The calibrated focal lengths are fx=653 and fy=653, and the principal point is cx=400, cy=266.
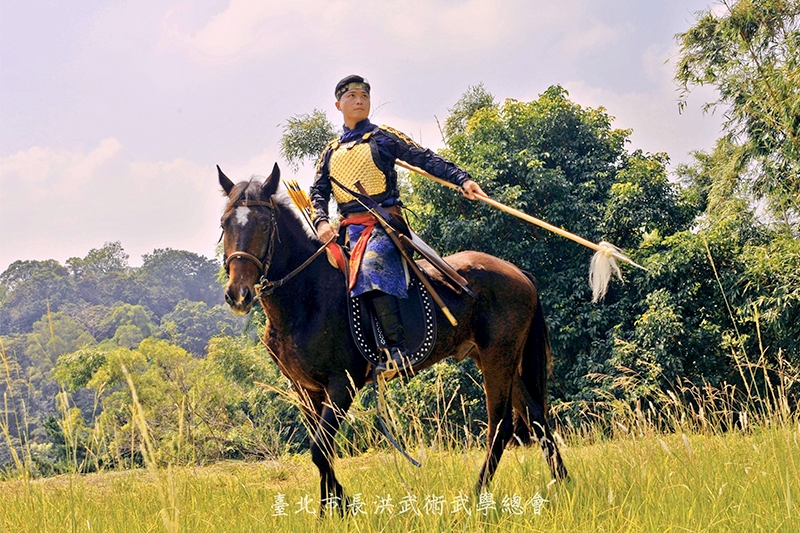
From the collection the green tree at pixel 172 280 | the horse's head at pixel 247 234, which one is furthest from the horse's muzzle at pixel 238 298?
the green tree at pixel 172 280

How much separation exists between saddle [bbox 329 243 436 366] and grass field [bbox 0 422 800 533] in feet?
2.51

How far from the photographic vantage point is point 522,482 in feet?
12.8

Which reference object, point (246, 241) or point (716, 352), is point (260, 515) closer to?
point (246, 241)

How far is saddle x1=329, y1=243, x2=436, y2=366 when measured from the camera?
14.1ft

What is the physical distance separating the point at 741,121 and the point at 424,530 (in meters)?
15.3

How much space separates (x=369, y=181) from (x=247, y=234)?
1093mm

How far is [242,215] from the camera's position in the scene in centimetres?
406

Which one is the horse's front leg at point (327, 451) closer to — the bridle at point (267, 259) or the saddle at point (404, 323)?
the saddle at point (404, 323)

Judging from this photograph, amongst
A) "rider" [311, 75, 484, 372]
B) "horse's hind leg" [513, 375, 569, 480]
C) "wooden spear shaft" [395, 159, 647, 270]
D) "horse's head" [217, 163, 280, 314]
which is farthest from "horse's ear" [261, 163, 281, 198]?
"horse's hind leg" [513, 375, 569, 480]

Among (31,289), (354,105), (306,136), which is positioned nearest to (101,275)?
(31,289)

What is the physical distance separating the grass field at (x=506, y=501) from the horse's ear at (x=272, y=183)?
1778 mm

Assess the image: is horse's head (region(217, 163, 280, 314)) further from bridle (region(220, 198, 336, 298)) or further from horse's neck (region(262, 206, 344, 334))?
horse's neck (region(262, 206, 344, 334))

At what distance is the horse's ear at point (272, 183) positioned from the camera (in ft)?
14.2

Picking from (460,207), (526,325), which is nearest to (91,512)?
(526,325)
